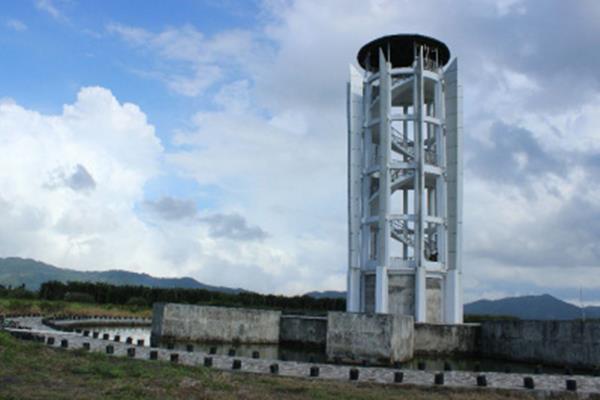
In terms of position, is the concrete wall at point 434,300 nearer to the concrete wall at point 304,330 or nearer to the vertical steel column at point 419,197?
the vertical steel column at point 419,197

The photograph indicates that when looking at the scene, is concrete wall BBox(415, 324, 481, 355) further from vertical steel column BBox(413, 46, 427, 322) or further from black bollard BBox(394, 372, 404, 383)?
black bollard BBox(394, 372, 404, 383)

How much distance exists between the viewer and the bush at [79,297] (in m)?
63.4

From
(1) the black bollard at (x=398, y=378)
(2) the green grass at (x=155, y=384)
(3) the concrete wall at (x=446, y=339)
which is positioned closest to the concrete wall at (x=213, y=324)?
(3) the concrete wall at (x=446, y=339)

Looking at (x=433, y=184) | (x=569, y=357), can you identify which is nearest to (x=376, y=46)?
(x=433, y=184)

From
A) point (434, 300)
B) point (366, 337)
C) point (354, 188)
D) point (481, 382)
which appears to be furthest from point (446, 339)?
point (481, 382)

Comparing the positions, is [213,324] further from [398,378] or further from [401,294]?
[398,378]

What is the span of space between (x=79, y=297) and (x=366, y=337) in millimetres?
45271

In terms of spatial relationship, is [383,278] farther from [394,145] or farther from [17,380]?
[17,380]

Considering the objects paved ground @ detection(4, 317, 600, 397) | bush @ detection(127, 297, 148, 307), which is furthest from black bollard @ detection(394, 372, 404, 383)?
bush @ detection(127, 297, 148, 307)

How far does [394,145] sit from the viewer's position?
1679 inches

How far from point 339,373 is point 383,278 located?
21.2 meters

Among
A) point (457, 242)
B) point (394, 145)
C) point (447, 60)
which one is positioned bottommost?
point (457, 242)

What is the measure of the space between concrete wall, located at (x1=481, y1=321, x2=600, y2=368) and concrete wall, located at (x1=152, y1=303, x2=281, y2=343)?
12182 mm

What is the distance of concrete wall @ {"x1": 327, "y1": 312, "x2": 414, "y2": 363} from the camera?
27.1 metres
